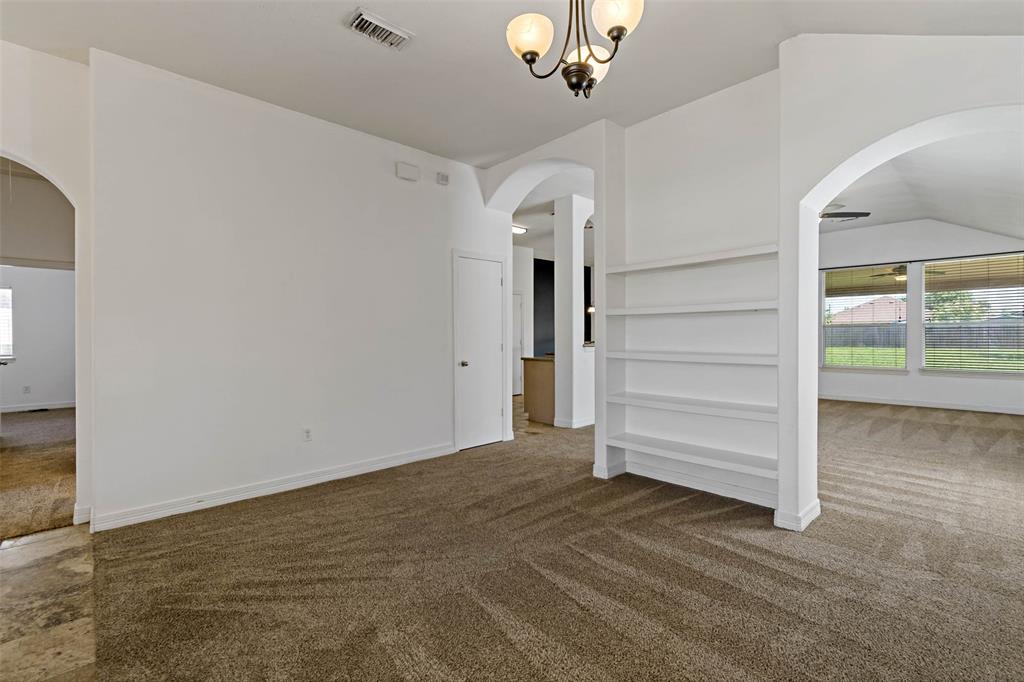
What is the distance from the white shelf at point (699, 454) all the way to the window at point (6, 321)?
1000 centimetres

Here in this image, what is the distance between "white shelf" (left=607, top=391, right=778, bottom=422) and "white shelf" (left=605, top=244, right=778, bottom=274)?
1.07 metres

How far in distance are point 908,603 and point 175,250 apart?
4.80 meters

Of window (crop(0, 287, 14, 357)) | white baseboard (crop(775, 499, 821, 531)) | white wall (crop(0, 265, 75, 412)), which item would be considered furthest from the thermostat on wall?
window (crop(0, 287, 14, 357))

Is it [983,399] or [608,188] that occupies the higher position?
[608,188]

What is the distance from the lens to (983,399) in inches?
292

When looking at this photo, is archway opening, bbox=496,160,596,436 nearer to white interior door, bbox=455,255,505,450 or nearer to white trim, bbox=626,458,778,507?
white interior door, bbox=455,255,505,450

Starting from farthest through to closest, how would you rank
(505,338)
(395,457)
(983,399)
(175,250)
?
(983,399), (505,338), (395,457), (175,250)

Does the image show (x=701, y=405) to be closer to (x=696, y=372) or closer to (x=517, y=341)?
(x=696, y=372)

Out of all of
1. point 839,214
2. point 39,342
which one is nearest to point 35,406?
point 39,342

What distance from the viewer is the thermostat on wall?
4.61m

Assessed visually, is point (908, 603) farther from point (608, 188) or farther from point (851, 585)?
point (608, 188)

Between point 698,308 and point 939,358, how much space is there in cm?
710

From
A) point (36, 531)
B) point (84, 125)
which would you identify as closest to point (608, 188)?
point (84, 125)

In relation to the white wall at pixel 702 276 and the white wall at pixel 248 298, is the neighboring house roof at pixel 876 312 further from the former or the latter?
the white wall at pixel 248 298
